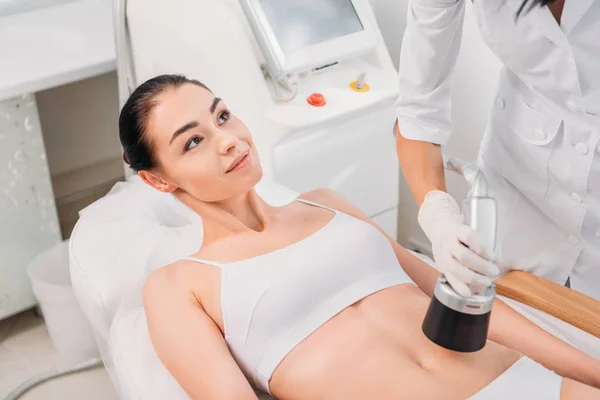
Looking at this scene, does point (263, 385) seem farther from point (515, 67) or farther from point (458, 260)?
point (515, 67)

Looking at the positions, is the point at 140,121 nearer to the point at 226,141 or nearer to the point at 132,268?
the point at 226,141

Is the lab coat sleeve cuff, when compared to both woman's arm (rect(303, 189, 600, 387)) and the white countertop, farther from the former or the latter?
the white countertop

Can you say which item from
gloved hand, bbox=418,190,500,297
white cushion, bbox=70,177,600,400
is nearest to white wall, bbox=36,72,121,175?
white cushion, bbox=70,177,600,400

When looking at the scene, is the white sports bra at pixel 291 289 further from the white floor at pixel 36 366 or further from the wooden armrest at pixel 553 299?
the white floor at pixel 36 366

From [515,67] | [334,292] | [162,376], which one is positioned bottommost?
[162,376]

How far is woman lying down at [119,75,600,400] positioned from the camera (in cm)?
120

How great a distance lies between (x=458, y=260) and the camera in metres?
1.05

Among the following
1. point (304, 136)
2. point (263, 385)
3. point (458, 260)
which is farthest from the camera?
point (304, 136)

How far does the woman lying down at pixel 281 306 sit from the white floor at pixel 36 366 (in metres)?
0.84

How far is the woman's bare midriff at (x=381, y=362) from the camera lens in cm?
117

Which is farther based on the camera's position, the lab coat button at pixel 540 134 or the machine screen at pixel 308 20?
the machine screen at pixel 308 20

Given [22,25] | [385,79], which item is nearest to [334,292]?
[385,79]

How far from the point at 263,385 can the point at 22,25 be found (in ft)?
5.11

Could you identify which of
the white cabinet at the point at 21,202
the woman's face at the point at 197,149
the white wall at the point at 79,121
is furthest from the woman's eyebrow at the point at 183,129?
the white wall at the point at 79,121
